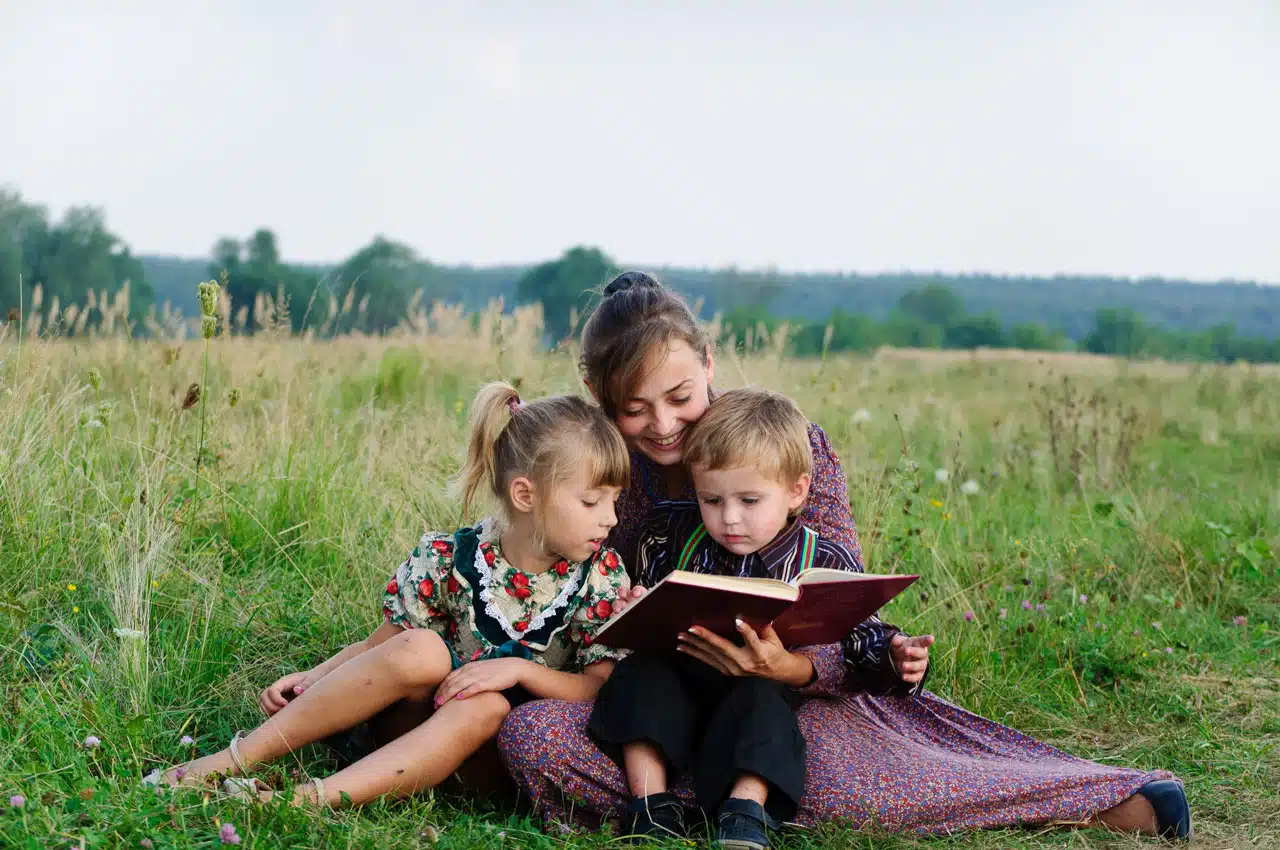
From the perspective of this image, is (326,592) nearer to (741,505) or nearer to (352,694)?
(352,694)

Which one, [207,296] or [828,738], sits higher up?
[207,296]

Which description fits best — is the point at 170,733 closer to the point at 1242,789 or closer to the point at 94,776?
the point at 94,776

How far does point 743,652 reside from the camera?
114 inches

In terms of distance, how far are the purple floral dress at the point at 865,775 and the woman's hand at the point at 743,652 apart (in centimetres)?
26

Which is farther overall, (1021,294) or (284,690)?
(1021,294)

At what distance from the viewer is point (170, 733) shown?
336 centimetres

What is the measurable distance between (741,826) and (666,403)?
1152 millimetres

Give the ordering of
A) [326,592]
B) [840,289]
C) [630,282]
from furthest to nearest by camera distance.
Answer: [840,289] → [326,592] → [630,282]

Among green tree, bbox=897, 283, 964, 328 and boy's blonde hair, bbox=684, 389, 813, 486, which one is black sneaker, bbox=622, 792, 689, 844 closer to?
Result: boy's blonde hair, bbox=684, 389, 813, 486

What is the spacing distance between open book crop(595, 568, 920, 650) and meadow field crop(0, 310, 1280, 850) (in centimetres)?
53

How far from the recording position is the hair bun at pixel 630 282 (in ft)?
12.0

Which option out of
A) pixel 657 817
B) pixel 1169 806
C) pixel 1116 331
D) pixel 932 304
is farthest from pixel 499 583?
pixel 932 304

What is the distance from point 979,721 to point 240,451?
10.5ft

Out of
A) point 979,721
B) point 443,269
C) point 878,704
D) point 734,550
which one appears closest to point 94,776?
point 734,550
